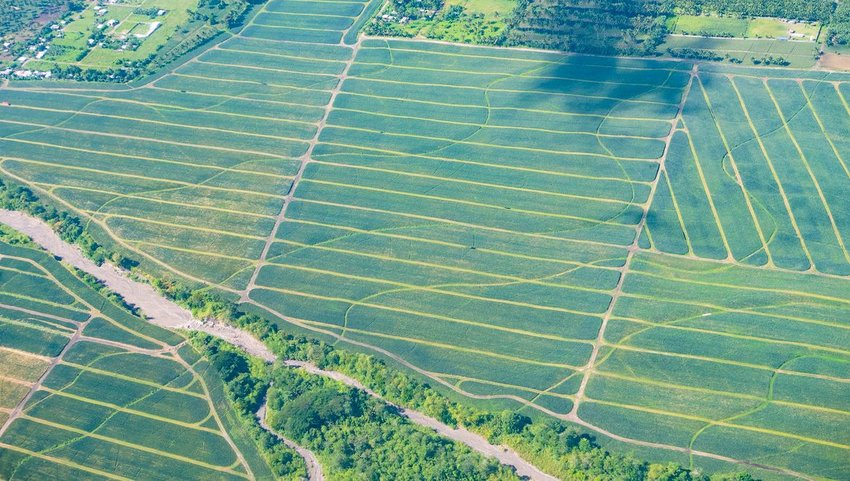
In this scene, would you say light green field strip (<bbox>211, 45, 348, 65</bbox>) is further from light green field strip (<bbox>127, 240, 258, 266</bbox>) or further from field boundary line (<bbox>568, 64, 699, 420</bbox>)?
field boundary line (<bbox>568, 64, 699, 420</bbox>)

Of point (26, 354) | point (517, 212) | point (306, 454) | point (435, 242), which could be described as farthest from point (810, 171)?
point (26, 354)

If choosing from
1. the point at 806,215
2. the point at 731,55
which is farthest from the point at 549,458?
the point at 731,55

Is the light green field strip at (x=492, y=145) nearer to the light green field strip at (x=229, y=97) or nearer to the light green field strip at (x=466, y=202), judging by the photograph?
the light green field strip at (x=466, y=202)

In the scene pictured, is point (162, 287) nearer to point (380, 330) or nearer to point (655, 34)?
point (380, 330)

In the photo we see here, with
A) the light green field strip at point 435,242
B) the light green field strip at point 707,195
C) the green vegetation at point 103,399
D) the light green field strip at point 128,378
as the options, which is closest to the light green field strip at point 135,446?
the green vegetation at point 103,399

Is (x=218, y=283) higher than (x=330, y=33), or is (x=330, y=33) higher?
(x=330, y=33)
